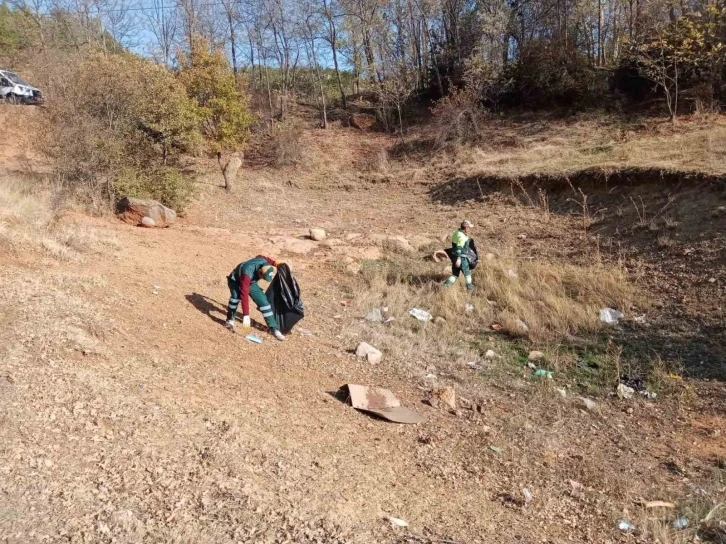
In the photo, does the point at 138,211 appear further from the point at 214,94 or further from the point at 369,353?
the point at 369,353

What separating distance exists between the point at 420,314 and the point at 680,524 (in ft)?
14.7

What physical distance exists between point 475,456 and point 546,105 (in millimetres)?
17984

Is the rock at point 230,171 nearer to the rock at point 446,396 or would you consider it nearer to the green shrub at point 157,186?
the green shrub at point 157,186

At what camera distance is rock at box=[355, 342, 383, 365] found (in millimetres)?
6078

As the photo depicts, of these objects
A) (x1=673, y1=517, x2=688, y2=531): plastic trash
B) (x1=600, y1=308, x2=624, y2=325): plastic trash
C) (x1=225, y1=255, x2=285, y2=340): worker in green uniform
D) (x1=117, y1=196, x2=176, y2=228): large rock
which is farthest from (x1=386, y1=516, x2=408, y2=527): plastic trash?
(x1=117, y1=196, x2=176, y2=228): large rock

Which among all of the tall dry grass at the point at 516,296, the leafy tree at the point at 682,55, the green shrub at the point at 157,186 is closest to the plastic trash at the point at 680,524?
the tall dry grass at the point at 516,296

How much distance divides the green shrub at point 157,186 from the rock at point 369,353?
7.93 m

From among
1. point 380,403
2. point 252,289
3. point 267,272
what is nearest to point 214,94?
point 252,289

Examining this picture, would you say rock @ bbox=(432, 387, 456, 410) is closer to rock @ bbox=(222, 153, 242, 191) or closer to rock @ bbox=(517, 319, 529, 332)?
rock @ bbox=(517, 319, 529, 332)

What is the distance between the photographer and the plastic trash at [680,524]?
3.57 m

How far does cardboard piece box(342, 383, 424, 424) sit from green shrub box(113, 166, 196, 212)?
8.78m

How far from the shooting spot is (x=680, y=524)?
3590 mm

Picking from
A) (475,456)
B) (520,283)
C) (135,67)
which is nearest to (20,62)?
(135,67)

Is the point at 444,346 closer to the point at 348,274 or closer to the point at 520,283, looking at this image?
the point at 520,283
